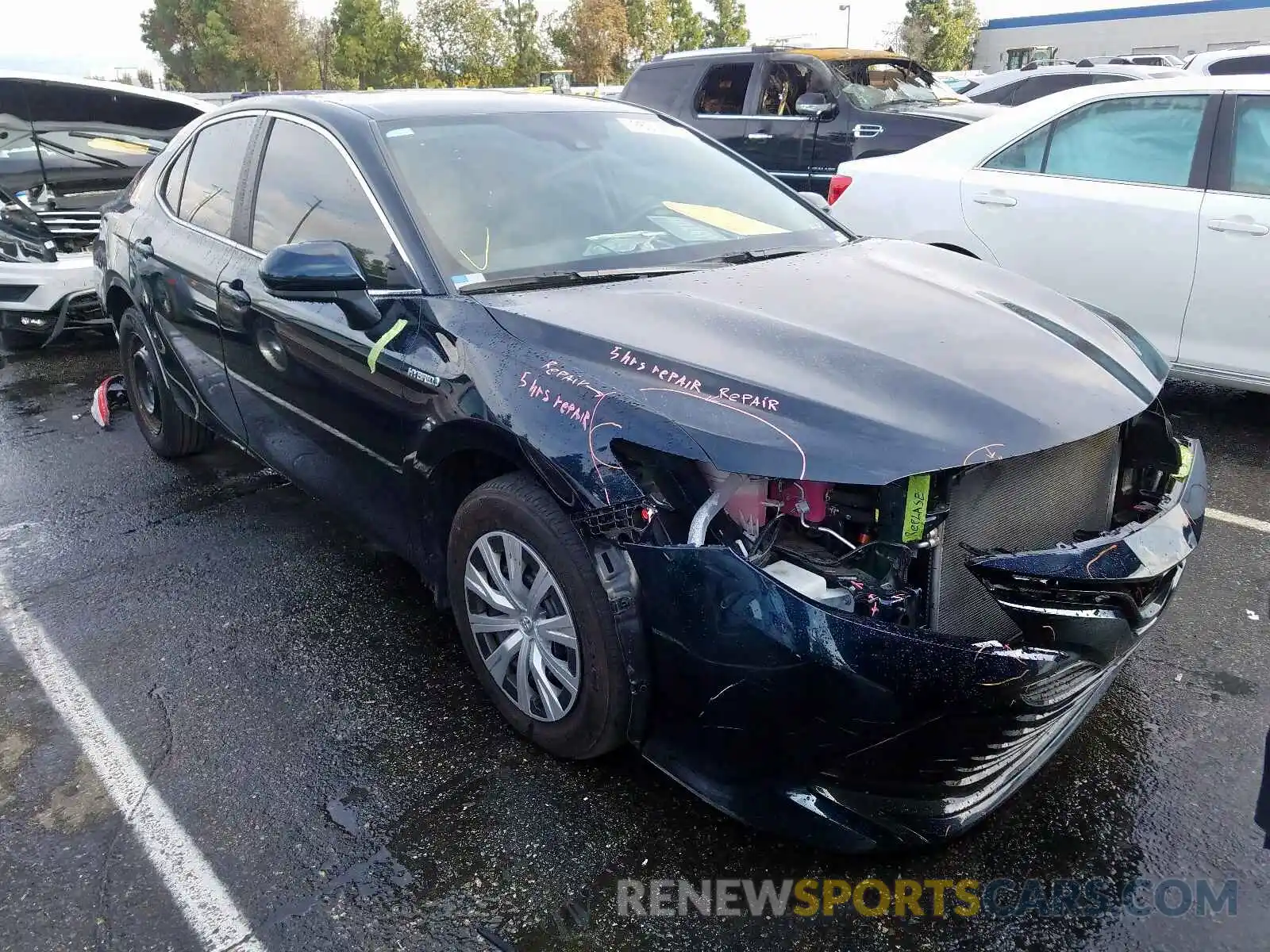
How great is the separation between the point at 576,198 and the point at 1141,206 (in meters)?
3.13

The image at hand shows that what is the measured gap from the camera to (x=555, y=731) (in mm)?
2586

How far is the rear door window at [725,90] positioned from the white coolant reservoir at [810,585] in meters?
8.10

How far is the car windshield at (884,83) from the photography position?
9.13 metres

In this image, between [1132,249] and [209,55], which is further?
[209,55]

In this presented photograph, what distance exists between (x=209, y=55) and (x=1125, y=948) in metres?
70.0

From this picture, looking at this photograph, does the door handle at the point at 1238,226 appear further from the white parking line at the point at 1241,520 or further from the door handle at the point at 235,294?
the door handle at the point at 235,294

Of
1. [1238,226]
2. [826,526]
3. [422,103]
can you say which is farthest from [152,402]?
[1238,226]

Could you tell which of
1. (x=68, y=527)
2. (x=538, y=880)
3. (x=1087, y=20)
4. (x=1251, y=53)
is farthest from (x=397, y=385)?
(x=1087, y=20)

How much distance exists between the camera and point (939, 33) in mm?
51594

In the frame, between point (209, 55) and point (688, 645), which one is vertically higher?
point (209, 55)

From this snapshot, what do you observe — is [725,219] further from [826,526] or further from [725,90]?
[725,90]

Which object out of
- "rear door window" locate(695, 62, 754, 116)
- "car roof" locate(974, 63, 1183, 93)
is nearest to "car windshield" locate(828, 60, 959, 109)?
"rear door window" locate(695, 62, 754, 116)

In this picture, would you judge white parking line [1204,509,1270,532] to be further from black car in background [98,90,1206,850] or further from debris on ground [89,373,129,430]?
debris on ground [89,373,129,430]

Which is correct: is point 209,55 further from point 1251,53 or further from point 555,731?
point 555,731
